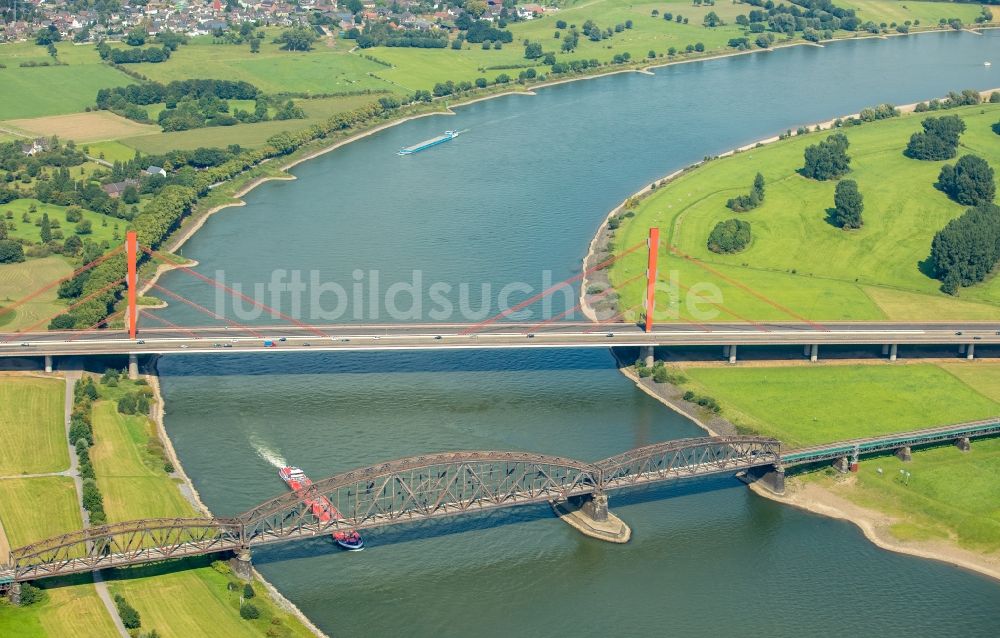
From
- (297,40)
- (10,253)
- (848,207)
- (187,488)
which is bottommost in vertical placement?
(187,488)

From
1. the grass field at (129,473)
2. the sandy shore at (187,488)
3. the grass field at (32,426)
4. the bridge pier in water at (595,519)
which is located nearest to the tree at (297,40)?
the sandy shore at (187,488)

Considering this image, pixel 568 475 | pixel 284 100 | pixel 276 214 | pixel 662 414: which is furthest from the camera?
pixel 284 100

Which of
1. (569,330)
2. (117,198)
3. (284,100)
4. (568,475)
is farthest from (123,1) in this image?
(568,475)

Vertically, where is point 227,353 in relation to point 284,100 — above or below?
below

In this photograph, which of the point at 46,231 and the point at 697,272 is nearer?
the point at 697,272

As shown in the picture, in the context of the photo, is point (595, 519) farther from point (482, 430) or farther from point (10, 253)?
point (10, 253)

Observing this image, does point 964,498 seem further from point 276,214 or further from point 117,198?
point 117,198

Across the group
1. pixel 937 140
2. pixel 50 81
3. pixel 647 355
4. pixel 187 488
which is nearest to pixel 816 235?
pixel 937 140
